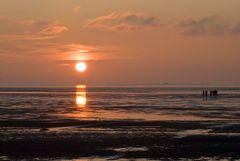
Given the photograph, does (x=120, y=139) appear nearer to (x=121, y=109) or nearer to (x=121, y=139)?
(x=121, y=139)

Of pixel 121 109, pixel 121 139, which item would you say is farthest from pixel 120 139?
pixel 121 109

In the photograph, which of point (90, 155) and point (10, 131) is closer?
point (90, 155)

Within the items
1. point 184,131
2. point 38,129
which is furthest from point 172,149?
point 38,129

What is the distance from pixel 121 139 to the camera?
29.3 meters

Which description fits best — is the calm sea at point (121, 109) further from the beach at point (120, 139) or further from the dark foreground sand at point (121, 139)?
the dark foreground sand at point (121, 139)

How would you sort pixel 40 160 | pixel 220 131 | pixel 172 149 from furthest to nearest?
pixel 220 131 → pixel 172 149 → pixel 40 160

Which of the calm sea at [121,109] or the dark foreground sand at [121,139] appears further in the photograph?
the calm sea at [121,109]

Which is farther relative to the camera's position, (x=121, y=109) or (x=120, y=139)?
(x=121, y=109)

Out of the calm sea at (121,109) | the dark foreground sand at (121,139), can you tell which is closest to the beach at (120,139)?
the dark foreground sand at (121,139)

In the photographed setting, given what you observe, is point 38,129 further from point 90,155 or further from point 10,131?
point 90,155

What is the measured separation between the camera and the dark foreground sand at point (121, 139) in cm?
2409

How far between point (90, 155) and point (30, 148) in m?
4.01

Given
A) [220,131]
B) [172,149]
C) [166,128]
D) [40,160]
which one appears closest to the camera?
[40,160]

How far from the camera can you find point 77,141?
28.3 meters
